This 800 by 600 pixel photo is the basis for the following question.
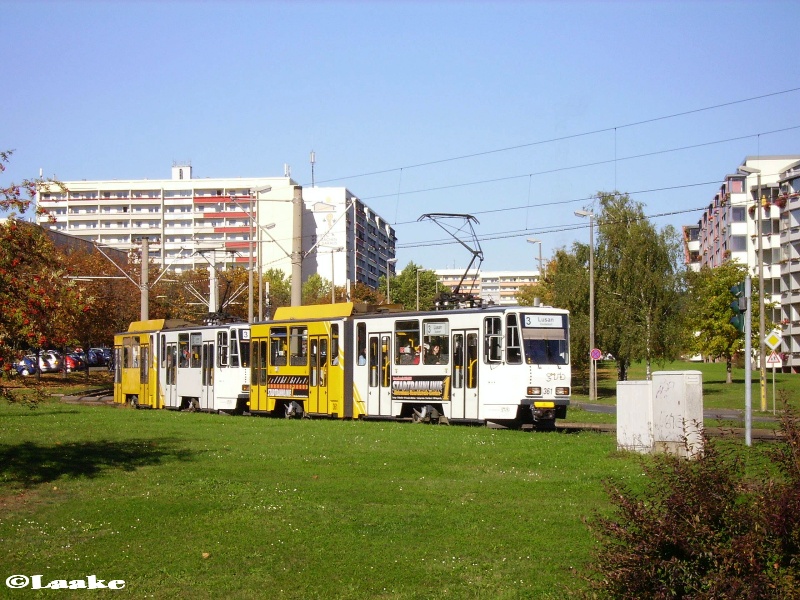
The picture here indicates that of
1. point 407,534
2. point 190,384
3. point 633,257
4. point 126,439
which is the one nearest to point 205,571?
point 407,534

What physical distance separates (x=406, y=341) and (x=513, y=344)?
12.5ft

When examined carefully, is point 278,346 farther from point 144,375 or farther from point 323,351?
point 144,375

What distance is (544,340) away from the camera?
85.9ft

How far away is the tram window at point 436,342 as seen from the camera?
1079 inches

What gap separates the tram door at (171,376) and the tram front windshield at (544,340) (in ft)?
63.1

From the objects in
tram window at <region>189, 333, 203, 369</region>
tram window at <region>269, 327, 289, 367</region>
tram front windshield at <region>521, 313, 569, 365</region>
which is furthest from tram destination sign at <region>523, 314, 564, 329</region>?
tram window at <region>189, 333, 203, 369</region>

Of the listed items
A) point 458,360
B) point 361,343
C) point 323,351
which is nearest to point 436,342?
point 458,360

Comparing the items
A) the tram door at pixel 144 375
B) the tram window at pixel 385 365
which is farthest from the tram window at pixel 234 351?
the tram window at pixel 385 365

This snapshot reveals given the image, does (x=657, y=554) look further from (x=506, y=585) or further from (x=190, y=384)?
(x=190, y=384)

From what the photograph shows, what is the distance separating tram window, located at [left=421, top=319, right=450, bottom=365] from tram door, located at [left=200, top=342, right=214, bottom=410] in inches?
495

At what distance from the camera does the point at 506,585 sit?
8.85m

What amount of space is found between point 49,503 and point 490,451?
7.99 meters

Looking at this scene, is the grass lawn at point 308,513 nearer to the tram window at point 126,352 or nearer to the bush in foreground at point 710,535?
the bush in foreground at point 710,535

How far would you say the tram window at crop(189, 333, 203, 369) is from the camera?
38.9 metres
